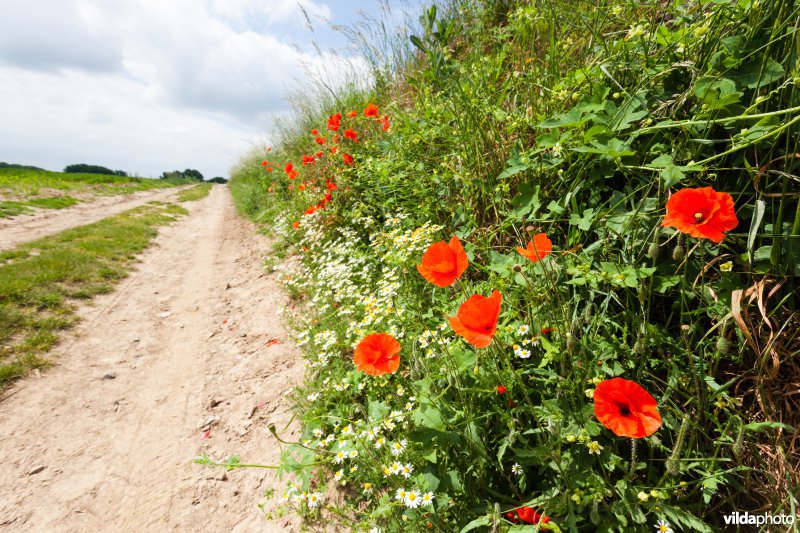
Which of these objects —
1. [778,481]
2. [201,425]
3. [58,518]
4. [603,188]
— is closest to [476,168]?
[603,188]

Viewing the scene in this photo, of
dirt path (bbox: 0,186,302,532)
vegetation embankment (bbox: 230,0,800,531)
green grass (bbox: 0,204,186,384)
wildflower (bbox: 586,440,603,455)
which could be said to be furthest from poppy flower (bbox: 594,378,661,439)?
green grass (bbox: 0,204,186,384)

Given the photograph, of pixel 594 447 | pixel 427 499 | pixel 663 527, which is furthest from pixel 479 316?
pixel 663 527

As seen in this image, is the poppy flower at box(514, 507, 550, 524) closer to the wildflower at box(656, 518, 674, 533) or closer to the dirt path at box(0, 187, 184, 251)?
the wildflower at box(656, 518, 674, 533)

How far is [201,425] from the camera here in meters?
2.65

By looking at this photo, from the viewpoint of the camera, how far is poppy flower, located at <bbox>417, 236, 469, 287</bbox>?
1.44 metres

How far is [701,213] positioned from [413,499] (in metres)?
1.43

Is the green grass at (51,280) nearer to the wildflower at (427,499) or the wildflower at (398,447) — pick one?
the wildflower at (398,447)

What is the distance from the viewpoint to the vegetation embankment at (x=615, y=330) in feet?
4.06

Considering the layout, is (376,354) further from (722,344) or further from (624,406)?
(722,344)

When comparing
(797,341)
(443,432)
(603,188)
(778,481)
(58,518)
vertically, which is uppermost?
(603,188)

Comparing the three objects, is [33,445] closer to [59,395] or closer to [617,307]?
[59,395]

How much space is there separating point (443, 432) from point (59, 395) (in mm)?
3576

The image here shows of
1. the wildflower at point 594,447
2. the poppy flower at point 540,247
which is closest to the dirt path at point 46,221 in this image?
the poppy flower at point 540,247

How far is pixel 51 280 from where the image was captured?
15.9 feet
